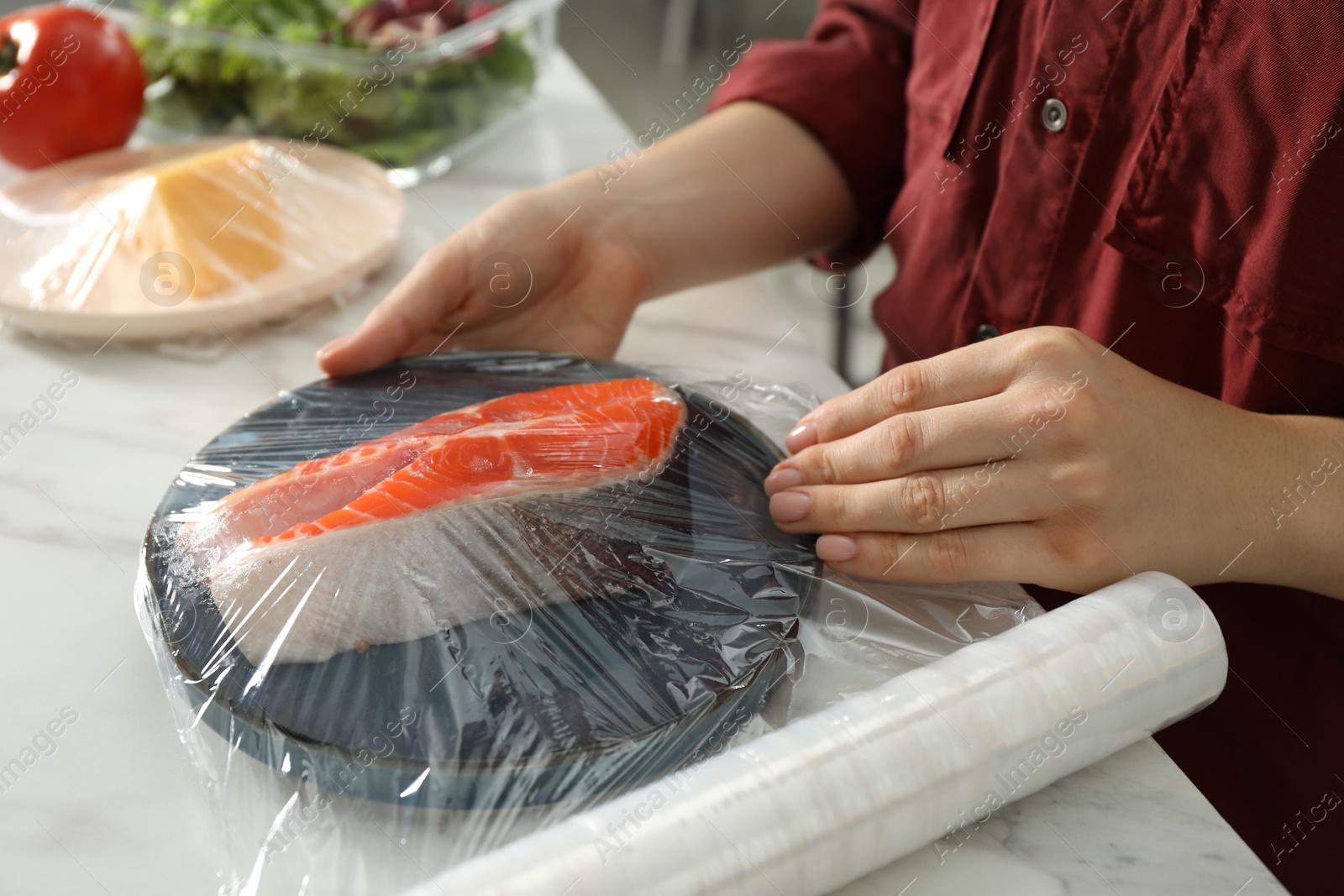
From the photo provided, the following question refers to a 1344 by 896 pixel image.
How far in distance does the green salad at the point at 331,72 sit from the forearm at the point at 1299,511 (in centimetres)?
100

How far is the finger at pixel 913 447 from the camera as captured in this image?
621 mm

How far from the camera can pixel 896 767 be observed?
475 mm

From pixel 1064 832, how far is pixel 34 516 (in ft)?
2.52

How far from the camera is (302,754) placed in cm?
51

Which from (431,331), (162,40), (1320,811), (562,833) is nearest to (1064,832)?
→ (562,833)

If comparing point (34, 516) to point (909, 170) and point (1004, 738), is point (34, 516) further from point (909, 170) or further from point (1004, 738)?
point (909, 170)

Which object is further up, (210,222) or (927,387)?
(210,222)

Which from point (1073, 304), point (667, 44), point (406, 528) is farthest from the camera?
point (667, 44)

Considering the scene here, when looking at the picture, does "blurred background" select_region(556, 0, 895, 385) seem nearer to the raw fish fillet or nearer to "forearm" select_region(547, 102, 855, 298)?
"forearm" select_region(547, 102, 855, 298)

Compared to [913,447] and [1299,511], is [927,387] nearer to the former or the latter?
[913,447]

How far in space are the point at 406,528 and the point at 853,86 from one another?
0.72 meters

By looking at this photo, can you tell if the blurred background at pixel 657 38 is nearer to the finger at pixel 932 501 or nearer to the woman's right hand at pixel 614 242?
the woman's right hand at pixel 614 242

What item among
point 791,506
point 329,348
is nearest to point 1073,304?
point 791,506

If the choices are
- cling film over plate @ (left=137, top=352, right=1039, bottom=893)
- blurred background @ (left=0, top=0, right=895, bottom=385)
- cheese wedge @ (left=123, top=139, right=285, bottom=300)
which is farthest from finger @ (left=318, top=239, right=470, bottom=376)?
blurred background @ (left=0, top=0, right=895, bottom=385)
